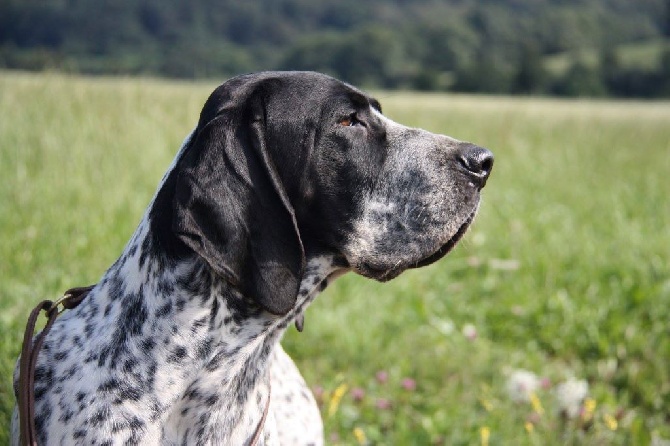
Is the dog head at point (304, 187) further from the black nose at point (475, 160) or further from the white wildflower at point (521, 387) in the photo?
the white wildflower at point (521, 387)

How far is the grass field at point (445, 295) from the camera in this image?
392 centimetres

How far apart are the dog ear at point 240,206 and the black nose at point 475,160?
681mm

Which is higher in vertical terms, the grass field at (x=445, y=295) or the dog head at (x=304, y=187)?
the dog head at (x=304, y=187)

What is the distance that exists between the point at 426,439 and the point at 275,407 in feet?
3.44

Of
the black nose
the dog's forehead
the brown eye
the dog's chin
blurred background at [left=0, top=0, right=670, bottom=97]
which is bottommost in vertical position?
blurred background at [left=0, top=0, right=670, bottom=97]

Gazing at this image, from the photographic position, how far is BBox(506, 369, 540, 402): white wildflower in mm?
4027

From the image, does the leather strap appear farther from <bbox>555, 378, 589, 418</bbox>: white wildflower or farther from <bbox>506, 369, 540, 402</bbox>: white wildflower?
<bbox>555, 378, 589, 418</bbox>: white wildflower

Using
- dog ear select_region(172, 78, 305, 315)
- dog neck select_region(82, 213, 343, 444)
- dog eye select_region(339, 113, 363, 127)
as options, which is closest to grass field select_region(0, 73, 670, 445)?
dog eye select_region(339, 113, 363, 127)

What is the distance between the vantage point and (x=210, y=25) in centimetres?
5288

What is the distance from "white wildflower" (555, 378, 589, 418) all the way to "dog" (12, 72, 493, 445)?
180 cm

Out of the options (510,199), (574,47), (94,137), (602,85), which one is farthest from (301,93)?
(574,47)

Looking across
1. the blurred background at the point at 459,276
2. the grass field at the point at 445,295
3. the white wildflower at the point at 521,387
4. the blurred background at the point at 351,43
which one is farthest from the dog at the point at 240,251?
the blurred background at the point at 351,43

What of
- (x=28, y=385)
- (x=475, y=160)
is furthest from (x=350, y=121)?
(x=28, y=385)

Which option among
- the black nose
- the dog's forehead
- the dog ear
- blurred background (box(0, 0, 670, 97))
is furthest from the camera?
blurred background (box(0, 0, 670, 97))
